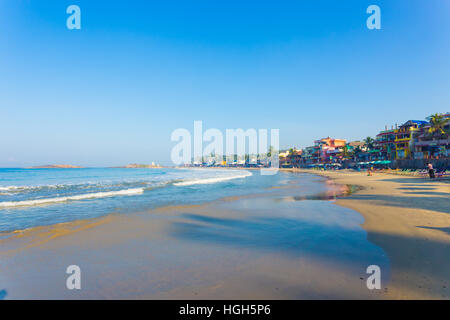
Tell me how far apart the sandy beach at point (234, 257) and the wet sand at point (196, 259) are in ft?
0.08

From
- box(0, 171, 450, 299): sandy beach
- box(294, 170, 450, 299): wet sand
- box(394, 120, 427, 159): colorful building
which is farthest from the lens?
box(394, 120, 427, 159): colorful building

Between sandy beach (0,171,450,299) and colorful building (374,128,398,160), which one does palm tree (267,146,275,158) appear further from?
sandy beach (0,171,450,299)

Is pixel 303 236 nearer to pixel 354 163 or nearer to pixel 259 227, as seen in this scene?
pixel 259 227

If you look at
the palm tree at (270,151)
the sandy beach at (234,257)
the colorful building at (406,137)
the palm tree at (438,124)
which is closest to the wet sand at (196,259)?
the sandy beach at (234,257)

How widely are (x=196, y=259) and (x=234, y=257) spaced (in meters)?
0.96

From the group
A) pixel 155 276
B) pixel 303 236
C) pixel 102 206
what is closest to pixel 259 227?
pixel 303 236

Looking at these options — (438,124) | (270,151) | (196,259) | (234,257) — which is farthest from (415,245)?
(270,151)

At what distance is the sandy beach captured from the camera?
417 cm

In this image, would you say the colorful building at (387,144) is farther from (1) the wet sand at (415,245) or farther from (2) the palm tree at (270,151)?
(2) the palm tree at (270,151)

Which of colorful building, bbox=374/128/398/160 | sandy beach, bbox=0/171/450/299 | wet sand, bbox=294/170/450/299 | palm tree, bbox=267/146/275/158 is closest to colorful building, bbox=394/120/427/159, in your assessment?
colorful building, bbox=374/128/398/160

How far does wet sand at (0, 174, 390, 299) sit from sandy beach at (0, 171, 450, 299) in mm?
23

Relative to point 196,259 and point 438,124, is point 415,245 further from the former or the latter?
point 438,124

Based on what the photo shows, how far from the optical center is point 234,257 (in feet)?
18.9

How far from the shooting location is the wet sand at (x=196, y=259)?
420 centimetres
